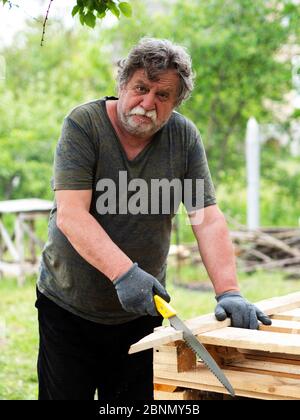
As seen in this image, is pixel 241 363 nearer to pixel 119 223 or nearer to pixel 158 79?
pixel 119 223

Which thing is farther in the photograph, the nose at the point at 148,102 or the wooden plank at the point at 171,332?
the nose at the point at 148,102

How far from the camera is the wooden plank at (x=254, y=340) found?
2.49m

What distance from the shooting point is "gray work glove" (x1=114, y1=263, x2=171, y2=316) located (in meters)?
2.69

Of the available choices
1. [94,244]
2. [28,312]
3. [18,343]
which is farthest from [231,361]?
[28,312]

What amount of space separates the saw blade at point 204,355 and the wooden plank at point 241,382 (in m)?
0.07

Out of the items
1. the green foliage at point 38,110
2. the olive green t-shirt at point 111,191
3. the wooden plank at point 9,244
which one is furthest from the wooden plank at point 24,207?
the olive green t-shirt at point 111,191

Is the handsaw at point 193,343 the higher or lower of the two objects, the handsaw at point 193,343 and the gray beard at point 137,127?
the lower

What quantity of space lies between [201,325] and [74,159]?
0.89 m

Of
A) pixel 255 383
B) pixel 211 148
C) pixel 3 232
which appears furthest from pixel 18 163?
pixel 255 383

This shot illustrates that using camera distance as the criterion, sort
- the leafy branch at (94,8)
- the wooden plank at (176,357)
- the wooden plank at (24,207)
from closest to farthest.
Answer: the wooden plank at (176,357)
the leafy branch at (94,8)
the wooden plank at (24,207)

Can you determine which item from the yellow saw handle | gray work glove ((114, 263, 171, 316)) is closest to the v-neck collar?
gray work glove ((114, 263, 171, 316))

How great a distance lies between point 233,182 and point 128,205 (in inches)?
392

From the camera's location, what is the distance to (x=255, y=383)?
261cm

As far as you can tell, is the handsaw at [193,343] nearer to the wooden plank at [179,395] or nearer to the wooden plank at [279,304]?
the wooden plank at [179,395]
